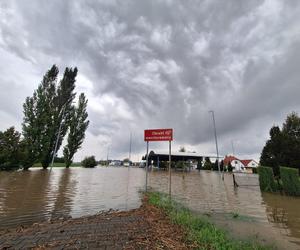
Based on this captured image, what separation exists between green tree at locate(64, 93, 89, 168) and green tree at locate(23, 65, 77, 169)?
4.55 meters

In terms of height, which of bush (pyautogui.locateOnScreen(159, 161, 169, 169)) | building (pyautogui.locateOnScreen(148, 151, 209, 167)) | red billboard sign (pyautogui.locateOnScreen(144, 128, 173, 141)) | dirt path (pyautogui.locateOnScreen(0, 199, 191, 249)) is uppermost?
building (pyautogui.locateOnScreen(148, 151, 209, 167))

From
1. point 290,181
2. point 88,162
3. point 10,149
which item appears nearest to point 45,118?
point 10,149

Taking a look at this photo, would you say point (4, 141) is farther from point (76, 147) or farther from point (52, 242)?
point (52, 242)

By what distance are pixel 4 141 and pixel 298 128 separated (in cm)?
3909

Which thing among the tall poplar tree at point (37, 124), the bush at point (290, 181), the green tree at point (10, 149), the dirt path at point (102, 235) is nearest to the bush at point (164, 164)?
the tall poplar tree at point (37, 124)

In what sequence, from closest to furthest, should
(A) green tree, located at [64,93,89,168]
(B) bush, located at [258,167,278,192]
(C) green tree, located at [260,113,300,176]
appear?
(B) bush, located at [258,167,278,192] → (C) green tree, located at [260,113,300,176] → (A) green tree, located at [64,93,89,168]

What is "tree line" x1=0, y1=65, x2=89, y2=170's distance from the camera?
24730 mm

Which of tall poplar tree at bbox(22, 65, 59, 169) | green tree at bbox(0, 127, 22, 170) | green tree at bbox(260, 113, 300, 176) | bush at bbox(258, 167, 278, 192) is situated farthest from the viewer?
tall poplar tree at bbox(22, 65, 59, 169)

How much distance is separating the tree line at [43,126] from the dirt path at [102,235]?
76.0ft

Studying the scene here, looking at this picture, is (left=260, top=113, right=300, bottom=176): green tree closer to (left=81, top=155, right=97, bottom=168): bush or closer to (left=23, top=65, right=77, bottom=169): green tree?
(left=23, top=65, right=77, bottom=169): green tree

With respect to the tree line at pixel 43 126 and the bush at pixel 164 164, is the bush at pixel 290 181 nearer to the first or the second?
the tree line at pixel 43 126

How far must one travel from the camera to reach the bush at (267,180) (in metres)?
14.5

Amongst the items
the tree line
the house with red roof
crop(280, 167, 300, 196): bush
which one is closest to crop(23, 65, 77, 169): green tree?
the tree line

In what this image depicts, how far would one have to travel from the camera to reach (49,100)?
31938mm
